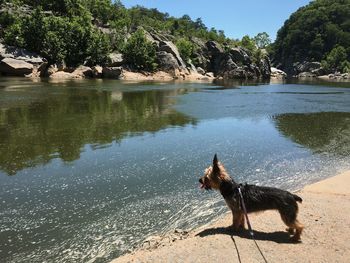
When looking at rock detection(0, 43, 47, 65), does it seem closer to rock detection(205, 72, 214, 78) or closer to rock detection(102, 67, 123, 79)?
rock detection(102, 67, 123, 79)

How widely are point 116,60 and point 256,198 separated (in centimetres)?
7309

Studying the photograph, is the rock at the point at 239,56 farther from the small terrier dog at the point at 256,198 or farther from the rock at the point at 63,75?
the small terrier dog at the point at 256,198

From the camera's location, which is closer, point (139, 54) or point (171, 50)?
point (139, 54)

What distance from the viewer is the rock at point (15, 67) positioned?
202 feet

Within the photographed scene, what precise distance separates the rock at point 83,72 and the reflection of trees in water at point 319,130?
161 feet

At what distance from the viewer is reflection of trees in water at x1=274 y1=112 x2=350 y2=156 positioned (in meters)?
16.1

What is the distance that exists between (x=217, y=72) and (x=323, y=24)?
96550 millimetres

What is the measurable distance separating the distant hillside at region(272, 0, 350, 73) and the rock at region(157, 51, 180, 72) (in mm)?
99625

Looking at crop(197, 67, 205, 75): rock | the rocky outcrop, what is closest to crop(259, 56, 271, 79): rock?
crop(197, 67, 205, 75): rock

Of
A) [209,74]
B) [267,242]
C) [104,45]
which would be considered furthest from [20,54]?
[267,242]

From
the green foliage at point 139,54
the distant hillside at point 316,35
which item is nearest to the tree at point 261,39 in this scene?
the distant hillside at point 316,35

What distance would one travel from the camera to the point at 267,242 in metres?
6.84

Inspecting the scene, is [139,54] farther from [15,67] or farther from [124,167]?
[124,167]

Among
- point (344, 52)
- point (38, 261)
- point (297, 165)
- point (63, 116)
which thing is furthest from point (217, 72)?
point (38, 261)
